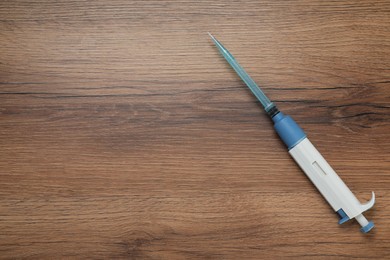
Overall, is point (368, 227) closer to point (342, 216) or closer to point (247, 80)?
point (342, 216)

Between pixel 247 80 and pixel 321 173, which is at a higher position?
Result: pixel 247 80

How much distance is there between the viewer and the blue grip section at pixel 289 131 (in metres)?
0.58

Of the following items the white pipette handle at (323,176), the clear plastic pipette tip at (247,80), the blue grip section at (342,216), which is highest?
the clear plastic pipette tip at (247,80)

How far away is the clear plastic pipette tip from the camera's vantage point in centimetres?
59

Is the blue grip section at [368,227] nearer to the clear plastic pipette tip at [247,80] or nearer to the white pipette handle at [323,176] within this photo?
the white pipette handle at [323,176]

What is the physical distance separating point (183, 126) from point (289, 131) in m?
0.17

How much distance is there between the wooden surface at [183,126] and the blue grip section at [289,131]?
0.03 meters

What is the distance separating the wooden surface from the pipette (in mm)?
22

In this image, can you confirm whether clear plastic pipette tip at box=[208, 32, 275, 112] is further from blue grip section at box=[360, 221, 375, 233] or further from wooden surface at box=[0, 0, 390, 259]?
blue grip section at box=[360, 221, 375, 233]

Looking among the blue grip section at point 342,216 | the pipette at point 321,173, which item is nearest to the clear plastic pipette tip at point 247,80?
the pipette at point 321,173

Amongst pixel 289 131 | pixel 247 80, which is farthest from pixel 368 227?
pixel 247 80

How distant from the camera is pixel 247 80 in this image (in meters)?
0.59

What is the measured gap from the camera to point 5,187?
60 centimetres

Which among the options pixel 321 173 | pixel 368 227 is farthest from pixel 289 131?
pixel 368 227
